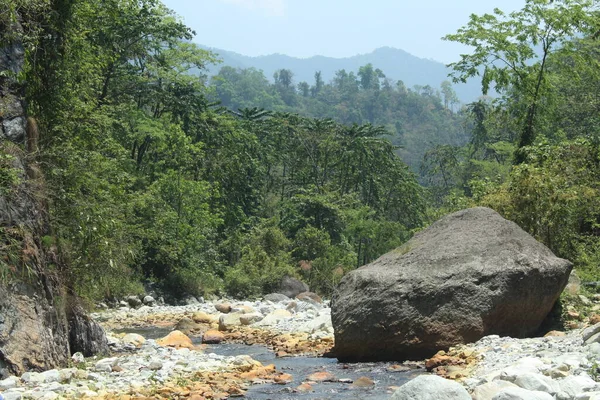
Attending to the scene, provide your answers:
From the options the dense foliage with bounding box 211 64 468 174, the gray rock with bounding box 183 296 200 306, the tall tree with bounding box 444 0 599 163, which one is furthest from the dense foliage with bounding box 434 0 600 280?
the dense foliage with bounding box 211 64 468 174

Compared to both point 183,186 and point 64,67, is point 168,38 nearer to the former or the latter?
point 183,186

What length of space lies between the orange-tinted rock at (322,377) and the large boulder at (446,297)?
1284 millimetres

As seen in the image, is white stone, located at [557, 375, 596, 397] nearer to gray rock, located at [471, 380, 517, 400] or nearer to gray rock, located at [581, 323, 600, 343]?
gray rock, located at [471, 380, 517, 400]

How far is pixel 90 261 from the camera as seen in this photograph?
1206 centimetres

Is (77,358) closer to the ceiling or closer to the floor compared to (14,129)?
closer to the floor

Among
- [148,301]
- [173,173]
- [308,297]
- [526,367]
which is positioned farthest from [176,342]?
[173,173]

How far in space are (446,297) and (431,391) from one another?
13.9 ft

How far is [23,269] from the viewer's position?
9.52m

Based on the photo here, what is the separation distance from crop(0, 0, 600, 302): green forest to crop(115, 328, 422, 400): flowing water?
352cm

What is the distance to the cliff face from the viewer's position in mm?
9227

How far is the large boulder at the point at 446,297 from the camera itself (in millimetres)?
11750

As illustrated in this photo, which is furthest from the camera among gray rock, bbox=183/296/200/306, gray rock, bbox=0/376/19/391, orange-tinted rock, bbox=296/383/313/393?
gray rock, bbox=183/296/200/306

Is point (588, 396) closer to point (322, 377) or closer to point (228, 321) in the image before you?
point (322, 377)

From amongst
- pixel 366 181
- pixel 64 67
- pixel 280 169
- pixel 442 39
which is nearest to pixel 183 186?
pixel 442 39
